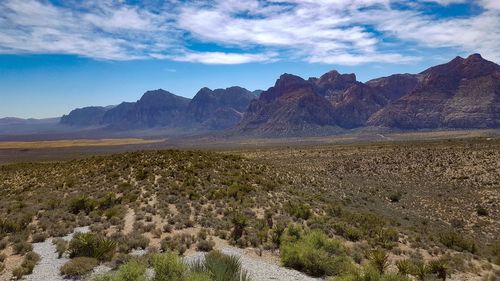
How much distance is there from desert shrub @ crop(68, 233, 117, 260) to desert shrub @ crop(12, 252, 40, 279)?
1191 mm

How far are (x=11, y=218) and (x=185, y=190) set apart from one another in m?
10.4

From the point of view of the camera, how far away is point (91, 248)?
49.4 ft

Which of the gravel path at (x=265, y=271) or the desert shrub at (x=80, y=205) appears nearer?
the gravel path at (x=265, y=271)

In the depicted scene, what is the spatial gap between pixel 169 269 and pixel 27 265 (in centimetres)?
571

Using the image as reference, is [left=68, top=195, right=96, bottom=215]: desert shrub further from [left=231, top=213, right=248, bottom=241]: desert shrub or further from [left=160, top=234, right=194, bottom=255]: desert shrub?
[left=231, top=213, right=248, bottom=241]: desert shrub

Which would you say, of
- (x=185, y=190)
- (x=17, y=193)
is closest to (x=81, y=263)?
(x=185, y=190)

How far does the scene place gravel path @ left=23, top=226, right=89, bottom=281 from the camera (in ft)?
43.2

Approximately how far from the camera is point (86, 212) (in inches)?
890

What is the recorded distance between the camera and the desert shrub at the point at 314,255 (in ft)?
49.0

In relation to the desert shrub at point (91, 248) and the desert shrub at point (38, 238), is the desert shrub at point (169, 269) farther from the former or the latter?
the desert shrub at point (38, 238)

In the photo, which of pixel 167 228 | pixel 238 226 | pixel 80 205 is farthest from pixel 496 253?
pixel 80 205

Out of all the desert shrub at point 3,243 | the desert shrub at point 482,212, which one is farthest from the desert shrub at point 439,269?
A: the desert shrub at point 482,212

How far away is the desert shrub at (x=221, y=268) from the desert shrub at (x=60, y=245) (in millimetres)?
5960

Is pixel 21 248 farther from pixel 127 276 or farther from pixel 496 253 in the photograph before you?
pixel 496 253
